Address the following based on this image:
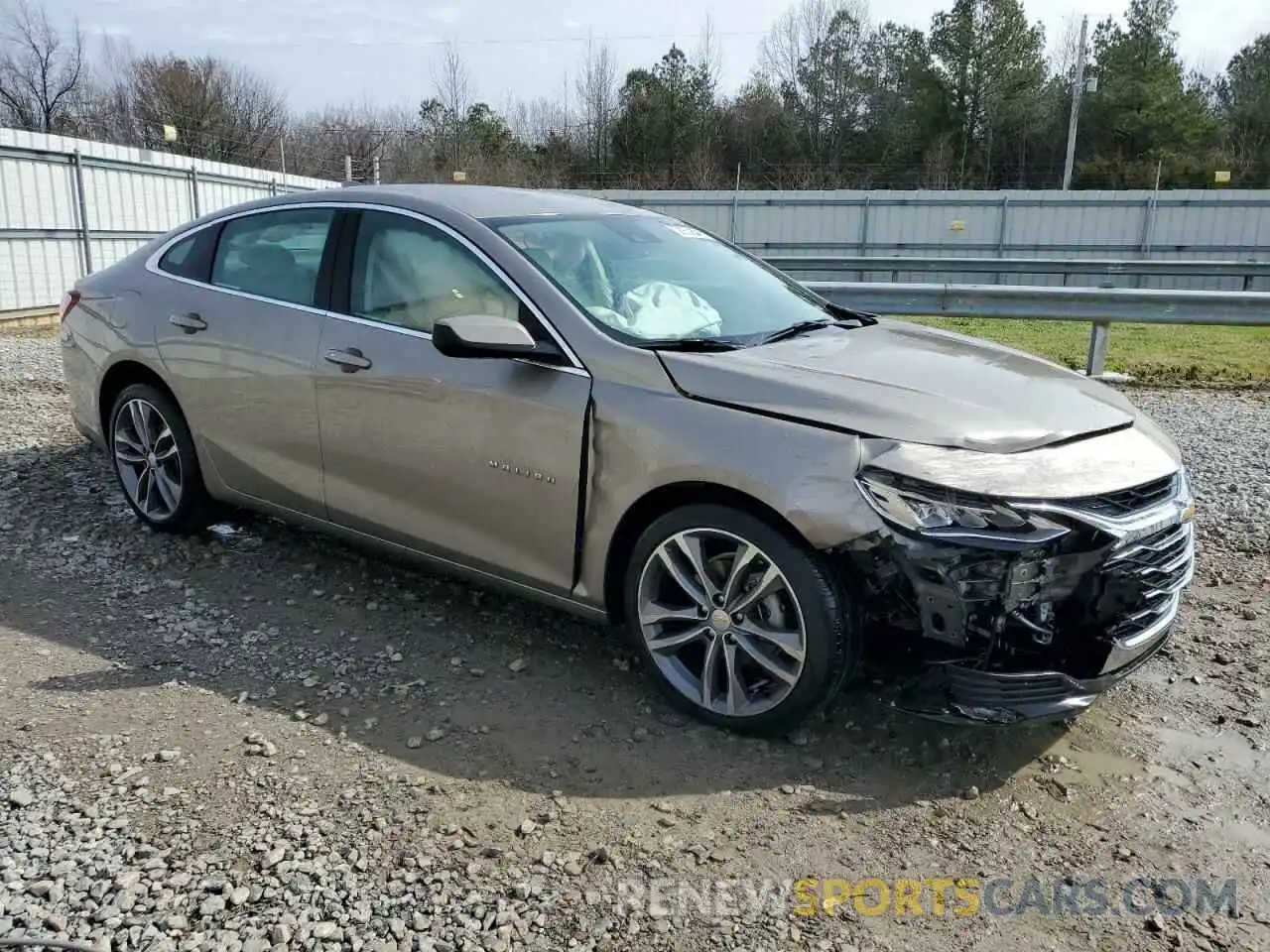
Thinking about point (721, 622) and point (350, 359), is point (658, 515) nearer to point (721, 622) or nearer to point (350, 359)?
point (721, 622)

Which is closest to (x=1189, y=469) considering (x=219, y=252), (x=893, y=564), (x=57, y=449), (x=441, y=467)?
(x=893, y=564)

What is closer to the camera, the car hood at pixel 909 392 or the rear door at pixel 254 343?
the car hood at pixel 909 392

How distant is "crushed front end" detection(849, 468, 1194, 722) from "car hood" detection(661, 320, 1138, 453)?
222 millimetres

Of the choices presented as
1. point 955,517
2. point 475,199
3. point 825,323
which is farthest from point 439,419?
point 955,517

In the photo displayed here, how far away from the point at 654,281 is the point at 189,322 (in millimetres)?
2172

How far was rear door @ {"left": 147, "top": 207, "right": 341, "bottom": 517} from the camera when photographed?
4.05 metres

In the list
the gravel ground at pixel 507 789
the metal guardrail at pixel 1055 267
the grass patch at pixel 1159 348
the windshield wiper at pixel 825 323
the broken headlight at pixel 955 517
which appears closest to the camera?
the gravel ground at pixel 507 789

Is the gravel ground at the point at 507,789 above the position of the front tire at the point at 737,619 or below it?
below

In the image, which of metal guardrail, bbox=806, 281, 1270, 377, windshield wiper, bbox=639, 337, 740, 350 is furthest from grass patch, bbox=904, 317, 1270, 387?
windshield wiper, bbox=639, 337, 740, 350

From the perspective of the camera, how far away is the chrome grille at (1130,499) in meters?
2.78

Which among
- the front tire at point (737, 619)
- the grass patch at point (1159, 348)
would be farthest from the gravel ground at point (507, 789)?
the grass patch at point (1159, 348)

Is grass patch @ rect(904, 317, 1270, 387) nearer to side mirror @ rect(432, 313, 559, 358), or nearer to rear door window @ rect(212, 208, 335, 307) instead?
side mirror @ rect(432, 313, 559, 358)

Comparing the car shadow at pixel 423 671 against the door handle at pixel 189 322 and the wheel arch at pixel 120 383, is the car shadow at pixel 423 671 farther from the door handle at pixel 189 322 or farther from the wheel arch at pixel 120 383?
the door handle at pixel 189 322

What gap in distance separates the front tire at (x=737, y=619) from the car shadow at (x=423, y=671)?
14cm
